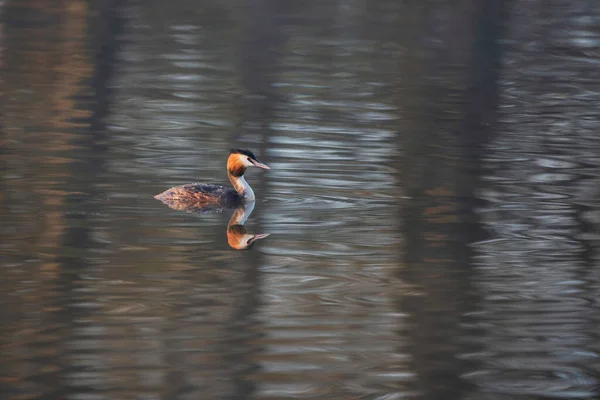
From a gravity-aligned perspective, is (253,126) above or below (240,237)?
below

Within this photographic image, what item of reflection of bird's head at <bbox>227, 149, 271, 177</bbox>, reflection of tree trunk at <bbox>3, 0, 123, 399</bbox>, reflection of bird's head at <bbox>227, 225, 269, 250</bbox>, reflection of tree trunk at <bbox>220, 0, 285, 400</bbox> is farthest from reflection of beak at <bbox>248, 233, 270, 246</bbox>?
reflection of bird's head at <bbox>227, 149, 271, 177</bbox>

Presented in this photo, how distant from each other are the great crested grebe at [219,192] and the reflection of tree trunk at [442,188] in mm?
1542

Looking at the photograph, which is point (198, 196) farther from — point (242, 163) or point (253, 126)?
point (253, 126)

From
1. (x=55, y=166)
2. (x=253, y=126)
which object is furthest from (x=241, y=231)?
(x=253, y=126)

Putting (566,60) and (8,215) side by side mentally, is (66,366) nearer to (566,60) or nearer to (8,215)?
(8,215)

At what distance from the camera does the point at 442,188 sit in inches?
503

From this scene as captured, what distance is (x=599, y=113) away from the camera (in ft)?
59.8

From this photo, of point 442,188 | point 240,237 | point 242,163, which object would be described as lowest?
point 442,188

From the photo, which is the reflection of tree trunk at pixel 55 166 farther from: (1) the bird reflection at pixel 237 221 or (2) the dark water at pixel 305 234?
(1) the bird reflection at pixel 237 221

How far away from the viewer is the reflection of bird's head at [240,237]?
34.1ft

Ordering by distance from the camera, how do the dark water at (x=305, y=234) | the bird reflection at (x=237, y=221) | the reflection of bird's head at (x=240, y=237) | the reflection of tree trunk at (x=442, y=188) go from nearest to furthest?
the dark water at (x=305, y=234), the reflection of tree trunk at (x=442, y=188), the reflection of bird's head at (x=240, y=237), the bird reflection at (x=237, y=221)

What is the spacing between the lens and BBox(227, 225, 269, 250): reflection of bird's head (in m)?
10.4

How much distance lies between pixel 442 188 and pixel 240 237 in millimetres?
2799

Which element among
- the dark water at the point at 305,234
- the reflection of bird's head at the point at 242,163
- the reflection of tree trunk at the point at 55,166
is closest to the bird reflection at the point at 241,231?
the dark water at the point at 305,234
